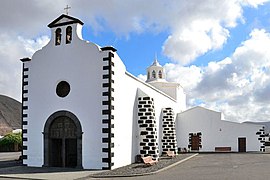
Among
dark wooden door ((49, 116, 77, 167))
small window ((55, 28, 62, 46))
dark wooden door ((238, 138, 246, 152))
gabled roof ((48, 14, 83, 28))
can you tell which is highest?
gabled roof ((48, 14, 83, 28))

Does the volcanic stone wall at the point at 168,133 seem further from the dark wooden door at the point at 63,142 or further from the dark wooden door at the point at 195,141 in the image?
the dark wooden door at the point at 63,142

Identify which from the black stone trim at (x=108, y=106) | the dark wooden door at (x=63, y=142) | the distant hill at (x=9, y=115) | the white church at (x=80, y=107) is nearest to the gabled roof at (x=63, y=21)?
the white church at (x=80, y=107)

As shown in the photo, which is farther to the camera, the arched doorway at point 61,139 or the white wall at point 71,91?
the arched doorway at point 61,139

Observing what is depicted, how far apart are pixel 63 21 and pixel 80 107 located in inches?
183

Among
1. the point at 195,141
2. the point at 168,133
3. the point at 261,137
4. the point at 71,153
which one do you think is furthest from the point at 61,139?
the point at 261,137

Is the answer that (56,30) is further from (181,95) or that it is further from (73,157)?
(181,95)

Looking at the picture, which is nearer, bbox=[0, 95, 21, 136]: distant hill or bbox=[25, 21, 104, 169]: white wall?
bbox=[25, 21, 104, 169]: white wall

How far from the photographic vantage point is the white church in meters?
18.3

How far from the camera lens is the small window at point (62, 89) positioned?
1938 cm

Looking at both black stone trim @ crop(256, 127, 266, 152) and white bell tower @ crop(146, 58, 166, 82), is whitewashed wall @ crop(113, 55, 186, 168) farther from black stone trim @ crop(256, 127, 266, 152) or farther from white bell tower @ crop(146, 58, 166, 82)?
white bell tower @ crop(146, 58, 166, 82)

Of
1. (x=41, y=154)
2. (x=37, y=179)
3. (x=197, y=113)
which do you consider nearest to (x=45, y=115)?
(x=41, y=154)

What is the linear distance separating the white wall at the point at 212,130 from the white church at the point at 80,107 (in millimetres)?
13295

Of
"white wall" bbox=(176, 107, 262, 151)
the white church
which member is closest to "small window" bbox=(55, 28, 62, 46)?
the white church

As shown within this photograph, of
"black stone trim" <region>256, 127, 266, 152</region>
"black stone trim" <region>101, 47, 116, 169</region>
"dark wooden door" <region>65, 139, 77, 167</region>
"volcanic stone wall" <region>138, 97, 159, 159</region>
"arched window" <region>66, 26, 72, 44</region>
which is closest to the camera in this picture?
"black stone trim" <region>101, 47, 116, 169</region>
